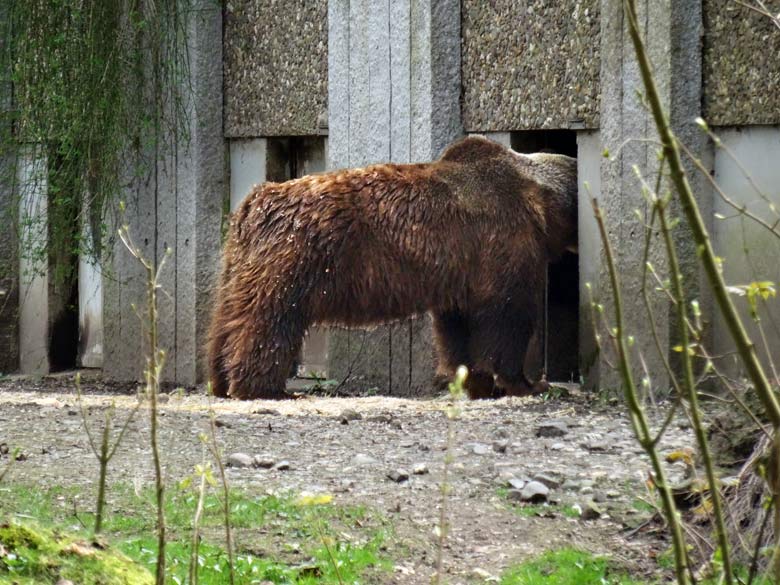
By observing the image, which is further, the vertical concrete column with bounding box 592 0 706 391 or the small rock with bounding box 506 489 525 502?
the vertical concrete column with bounding box 592 0 706 391

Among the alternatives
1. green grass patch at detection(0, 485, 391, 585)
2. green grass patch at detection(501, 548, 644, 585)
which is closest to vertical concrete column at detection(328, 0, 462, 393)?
green grass patch at detection(0, 485, 391, 585)

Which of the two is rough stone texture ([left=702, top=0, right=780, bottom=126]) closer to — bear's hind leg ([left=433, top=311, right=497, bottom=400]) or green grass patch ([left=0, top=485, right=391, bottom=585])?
bear's hind leg ([left=433, top=311, right=497, bottom=400])

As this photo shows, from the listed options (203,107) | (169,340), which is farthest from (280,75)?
(169,340)

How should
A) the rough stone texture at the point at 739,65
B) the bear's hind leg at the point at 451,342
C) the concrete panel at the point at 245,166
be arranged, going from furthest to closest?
the concrete panel at the point at 245,166
the bear's hind leg at the point at 451,342
the rough stone texture at the point at 739,65

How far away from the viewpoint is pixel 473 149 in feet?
29.1

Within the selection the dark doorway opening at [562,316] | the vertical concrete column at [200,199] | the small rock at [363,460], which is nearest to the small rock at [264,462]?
the small rock at [363,460]

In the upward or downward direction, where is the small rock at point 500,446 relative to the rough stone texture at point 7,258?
downward

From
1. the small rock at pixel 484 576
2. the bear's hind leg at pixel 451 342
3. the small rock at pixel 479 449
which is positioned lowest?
the small rock at pixel 484 576

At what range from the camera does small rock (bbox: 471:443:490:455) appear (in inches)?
242

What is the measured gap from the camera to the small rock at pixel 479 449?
20.2ft

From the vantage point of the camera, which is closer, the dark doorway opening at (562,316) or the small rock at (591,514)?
the small rock at (591,514)

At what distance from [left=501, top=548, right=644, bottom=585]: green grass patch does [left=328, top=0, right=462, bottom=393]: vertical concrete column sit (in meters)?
5.28

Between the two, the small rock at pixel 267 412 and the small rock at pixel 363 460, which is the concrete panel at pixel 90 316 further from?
the small rock at pixel 363 460

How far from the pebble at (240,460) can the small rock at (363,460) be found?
1.56 feet
